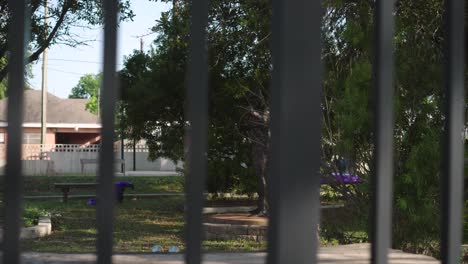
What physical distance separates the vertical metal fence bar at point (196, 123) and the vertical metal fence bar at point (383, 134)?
0.29 m

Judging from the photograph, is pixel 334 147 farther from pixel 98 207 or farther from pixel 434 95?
pixel 98 207

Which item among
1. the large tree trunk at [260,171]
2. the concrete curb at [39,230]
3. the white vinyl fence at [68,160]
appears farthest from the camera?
the white vinyl fence at [68,160]

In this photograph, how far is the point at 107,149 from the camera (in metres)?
0.81

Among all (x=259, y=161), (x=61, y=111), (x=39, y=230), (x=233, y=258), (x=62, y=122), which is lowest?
(x=39, y=230)

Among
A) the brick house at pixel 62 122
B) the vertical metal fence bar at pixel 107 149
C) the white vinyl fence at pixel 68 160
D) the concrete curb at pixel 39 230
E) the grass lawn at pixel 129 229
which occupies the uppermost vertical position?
the brick house at pixel 62 122

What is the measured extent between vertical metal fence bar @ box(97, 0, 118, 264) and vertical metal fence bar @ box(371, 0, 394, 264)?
41cm

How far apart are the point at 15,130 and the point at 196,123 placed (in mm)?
233

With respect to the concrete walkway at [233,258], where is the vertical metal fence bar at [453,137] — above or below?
above

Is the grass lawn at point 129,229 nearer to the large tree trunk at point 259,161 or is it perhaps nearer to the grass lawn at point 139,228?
the grass lawn at point 139,228

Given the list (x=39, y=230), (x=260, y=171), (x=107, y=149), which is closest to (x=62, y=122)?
(x=260, y=171)

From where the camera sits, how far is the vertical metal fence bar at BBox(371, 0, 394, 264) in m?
0.96

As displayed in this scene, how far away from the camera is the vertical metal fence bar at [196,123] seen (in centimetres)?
82

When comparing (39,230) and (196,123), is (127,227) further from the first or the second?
(196,123)

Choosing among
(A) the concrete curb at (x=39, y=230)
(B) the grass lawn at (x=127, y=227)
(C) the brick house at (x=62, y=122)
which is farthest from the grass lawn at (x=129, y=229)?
(C) the brick house at (x=62, y=122)
